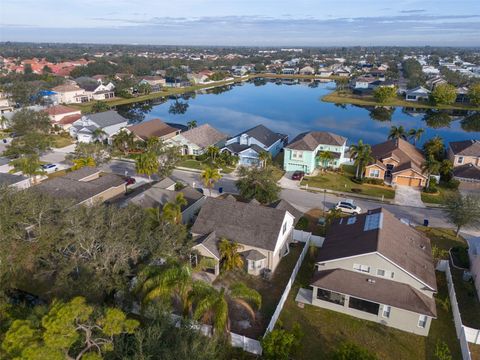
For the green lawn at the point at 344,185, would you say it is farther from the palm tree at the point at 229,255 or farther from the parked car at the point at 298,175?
the palm tree at the point at 229,255

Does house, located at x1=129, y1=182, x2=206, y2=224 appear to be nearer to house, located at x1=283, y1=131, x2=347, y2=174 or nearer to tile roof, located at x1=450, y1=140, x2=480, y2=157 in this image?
house, located at x1=283, y1=131, x2=347, y2=174

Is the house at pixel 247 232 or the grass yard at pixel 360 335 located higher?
the house at pixel 247 232

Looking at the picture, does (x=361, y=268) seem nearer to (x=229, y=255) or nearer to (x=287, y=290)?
(x=287, y=290)

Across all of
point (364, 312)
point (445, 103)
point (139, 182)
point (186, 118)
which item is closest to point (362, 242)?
point (364, 312)

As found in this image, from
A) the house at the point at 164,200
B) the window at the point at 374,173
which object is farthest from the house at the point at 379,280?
the window at the point at 374,173

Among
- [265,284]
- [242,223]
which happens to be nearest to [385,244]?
[265,284]

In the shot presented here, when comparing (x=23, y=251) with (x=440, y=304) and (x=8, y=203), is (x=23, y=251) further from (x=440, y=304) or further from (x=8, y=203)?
(x=440, y=304)
